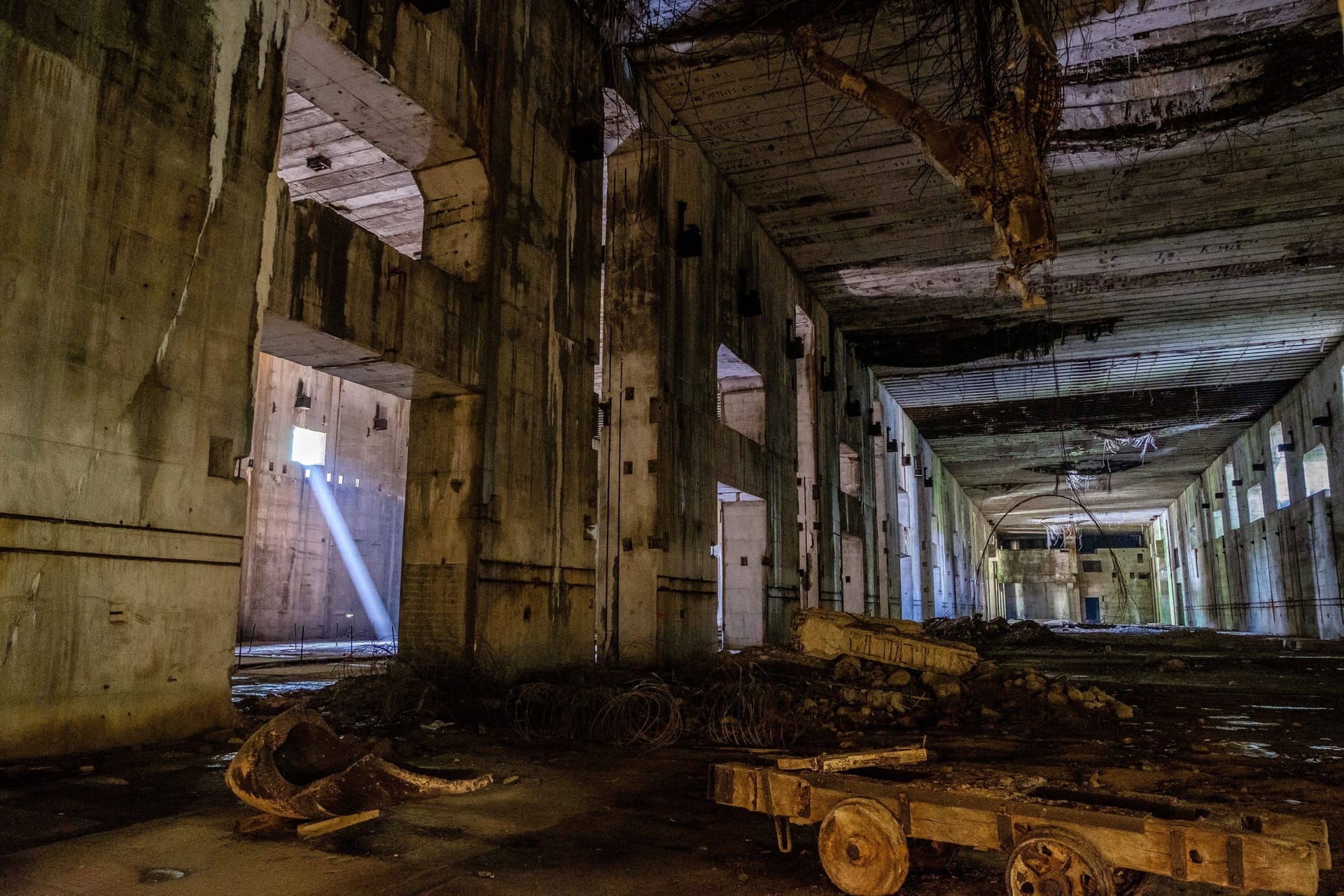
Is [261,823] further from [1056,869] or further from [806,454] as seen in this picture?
[806,454]

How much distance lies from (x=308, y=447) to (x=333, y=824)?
1834 cm

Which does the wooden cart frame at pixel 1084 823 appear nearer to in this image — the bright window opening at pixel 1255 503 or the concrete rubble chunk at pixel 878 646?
the concrete rubble chunk at pixel 878 646

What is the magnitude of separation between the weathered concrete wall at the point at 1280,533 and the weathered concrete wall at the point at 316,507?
75.3 feet

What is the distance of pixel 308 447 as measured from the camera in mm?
20328

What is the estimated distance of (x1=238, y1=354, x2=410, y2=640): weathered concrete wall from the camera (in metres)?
18.9

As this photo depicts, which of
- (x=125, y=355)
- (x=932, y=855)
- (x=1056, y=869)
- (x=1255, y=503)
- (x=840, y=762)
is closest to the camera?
(x=1056, y=869)

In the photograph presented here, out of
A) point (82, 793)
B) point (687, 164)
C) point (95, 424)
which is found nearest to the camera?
point (82, 793)

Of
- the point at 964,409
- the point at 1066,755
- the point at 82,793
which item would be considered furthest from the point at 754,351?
the point at 964,409

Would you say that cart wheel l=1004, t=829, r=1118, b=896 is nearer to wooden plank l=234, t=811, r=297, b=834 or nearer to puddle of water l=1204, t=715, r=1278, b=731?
wooden plank l=234, t=811, r=297, b=834

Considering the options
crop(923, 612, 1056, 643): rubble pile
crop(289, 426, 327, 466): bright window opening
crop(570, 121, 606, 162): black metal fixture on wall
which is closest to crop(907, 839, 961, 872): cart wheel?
crop(570, 121, 606, 162): black metal fixture on wall

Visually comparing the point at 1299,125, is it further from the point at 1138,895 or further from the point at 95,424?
Answer: the point at 95,424

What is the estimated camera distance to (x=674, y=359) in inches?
425

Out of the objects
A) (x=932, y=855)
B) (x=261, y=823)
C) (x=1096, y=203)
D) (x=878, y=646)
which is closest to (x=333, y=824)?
(x=261, y=823)

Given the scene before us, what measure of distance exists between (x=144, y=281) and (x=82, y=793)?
2648 mm
